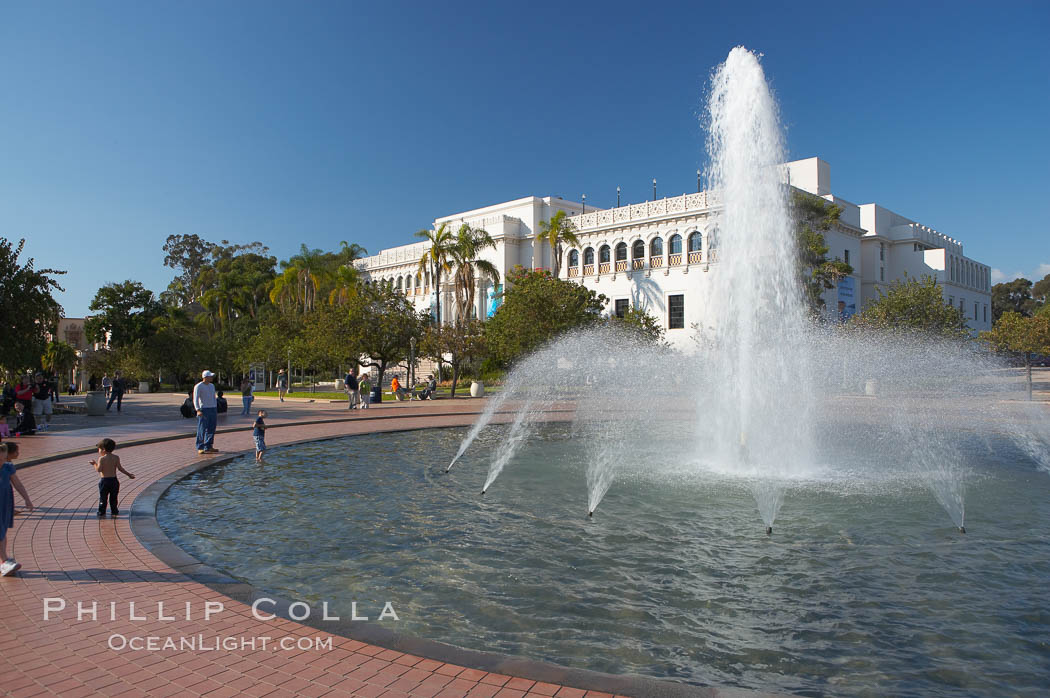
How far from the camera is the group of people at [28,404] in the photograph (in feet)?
58.5

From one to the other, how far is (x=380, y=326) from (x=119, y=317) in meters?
26.6

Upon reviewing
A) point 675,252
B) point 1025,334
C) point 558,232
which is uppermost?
point 558,232

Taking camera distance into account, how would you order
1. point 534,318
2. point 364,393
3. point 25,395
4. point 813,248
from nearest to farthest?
point 25,395 → point 364,393 → point 534,318 → point 813,248

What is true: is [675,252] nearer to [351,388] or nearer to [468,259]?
[468,259]

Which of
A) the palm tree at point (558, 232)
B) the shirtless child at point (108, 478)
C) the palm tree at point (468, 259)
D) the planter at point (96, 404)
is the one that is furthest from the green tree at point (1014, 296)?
the shirtless child at point (108, 478)

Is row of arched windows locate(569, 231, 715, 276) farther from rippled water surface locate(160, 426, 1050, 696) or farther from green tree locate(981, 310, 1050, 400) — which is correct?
rippled water surface locate(160, 426, 1050, 696)

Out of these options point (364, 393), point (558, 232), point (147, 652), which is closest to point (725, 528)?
point (147, 652)

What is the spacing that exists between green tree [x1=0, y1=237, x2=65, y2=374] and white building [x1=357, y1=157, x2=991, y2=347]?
25.7m

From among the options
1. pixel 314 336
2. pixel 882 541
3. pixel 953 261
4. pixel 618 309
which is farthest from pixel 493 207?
pixel 882 541

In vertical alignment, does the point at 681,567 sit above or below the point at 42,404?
below

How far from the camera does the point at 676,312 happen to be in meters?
49.8

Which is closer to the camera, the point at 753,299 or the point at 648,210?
the point at 753,299

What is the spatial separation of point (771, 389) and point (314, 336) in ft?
108

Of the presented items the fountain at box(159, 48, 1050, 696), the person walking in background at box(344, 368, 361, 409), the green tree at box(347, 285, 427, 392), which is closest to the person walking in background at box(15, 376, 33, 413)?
the fountain at box(159, 48, 1050, 696)
